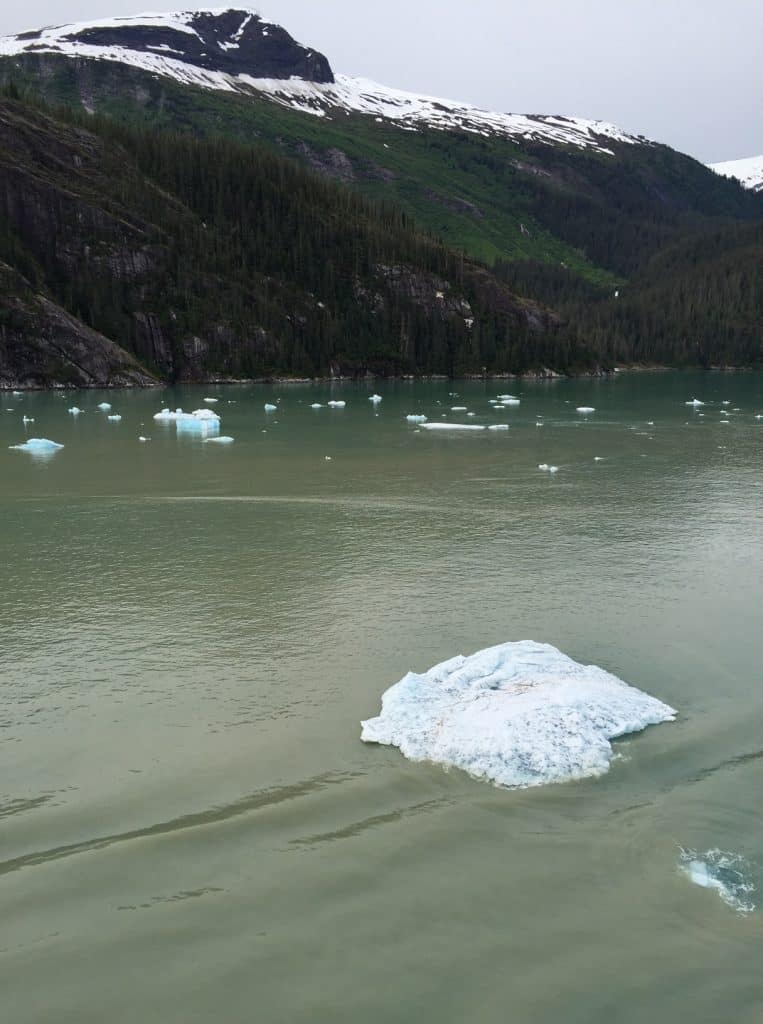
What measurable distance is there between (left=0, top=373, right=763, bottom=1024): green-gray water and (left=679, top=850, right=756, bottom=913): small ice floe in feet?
0.45

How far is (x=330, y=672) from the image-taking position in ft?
51.5

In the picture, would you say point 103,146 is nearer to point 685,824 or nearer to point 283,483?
point 283,483

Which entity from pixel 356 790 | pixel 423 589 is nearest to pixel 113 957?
pixel 356 790

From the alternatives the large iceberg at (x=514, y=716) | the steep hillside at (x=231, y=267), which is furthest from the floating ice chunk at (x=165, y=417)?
the large iceberg at (x=514, y=716)

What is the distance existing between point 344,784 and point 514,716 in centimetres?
286

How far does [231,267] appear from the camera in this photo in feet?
475

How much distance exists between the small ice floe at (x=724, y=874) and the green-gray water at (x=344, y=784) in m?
0.14

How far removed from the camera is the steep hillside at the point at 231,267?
123 meters

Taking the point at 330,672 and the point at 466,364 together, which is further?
the point at 466,364

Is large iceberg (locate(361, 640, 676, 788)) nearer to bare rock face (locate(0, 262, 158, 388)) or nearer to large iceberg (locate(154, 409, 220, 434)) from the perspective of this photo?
large iceberg (locate(154, 409, 220, 434))

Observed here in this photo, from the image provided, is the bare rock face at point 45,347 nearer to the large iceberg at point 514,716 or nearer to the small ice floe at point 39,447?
the small ice floe at point 39,447

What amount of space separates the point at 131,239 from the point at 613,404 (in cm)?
8430

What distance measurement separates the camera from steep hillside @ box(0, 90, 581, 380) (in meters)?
123

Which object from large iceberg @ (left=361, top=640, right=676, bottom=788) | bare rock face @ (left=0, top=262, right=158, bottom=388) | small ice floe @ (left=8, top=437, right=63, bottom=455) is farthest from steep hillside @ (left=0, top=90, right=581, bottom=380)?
large iceberg @ (left=361, top=640, right=676, bottom=788)
